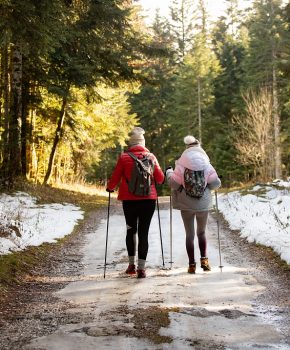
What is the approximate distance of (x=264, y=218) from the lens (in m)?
11.4

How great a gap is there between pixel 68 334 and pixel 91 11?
10145 mm

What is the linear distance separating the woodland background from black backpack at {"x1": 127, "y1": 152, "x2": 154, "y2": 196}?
266 centimetres

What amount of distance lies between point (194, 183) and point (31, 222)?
208 inches

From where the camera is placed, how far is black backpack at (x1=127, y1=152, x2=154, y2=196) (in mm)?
6824

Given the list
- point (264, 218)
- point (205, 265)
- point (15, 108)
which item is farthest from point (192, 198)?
point (15, 108)

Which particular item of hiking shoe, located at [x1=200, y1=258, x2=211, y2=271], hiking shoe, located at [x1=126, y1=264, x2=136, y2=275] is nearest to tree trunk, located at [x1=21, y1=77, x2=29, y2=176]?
hiking shoe, located at [x1=126, y1=264, x2=136, y2=275]

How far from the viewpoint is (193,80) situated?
43031 millimetres

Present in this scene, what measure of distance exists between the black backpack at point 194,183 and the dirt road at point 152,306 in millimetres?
1203

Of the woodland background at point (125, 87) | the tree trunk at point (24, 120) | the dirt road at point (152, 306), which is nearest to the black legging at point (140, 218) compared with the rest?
the dirt road at point (152, 306)

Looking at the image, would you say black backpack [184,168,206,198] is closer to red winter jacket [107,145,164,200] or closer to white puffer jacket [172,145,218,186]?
white puffer jacket [172,145,218,186]

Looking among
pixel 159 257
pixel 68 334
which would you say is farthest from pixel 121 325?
pixel 159 257

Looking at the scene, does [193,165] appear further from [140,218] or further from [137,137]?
[140,218]

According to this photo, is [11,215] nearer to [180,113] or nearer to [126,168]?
[126,168]

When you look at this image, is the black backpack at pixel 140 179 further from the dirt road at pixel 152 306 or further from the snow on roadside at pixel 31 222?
the snow on roadside at pixel 31 222
